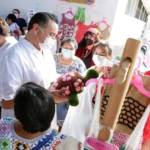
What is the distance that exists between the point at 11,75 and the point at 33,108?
1.49ft

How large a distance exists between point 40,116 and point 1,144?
227 mm

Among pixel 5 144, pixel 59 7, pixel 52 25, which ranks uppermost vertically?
pixel 59 7

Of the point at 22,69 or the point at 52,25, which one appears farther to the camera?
the point at 52,25

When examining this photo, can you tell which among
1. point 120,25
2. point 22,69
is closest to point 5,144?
point 22,69

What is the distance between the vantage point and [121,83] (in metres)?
0.70

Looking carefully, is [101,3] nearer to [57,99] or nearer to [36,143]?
[57,99]

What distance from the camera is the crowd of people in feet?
2.78

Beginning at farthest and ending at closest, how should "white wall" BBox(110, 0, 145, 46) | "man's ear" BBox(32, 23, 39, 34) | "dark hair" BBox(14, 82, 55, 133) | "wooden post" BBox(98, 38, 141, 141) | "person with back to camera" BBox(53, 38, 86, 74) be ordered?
"white wall" BBox(110, 0, 145, 46) → "person with back to camera" BBox(53, 38, 86, 74) → "man's ear" BBox(32, 23, 39, 34) → "dark hair" BBox(14, 82, 55, 133) → "wooden post" BBox(98, 38, 141, 141)

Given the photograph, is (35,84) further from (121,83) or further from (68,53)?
(68,53)

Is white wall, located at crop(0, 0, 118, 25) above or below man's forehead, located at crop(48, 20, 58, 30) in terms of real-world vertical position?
above

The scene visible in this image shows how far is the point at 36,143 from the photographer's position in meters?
0.87

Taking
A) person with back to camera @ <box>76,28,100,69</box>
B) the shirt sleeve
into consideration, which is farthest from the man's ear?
person with back to camera @ <box>76,28,100,69</box>

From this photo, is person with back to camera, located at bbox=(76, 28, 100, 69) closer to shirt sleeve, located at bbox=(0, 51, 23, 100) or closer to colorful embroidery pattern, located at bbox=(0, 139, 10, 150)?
shirt sleeve, located at bbox=(0, 51, 23, 100)

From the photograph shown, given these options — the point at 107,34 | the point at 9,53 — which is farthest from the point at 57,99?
the point at 107,34
